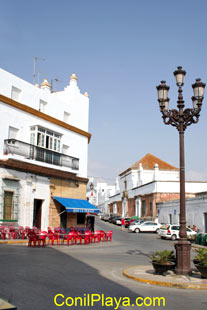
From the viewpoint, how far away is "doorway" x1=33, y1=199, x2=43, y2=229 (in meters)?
24.1

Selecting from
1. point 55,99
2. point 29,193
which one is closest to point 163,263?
point 29,193

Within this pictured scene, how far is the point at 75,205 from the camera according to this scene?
2577 cm

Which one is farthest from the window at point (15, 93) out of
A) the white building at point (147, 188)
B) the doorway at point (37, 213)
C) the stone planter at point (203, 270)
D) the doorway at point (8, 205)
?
the white building at point (147, 188)

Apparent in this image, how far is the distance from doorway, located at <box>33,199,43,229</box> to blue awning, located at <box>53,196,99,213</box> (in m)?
1.25

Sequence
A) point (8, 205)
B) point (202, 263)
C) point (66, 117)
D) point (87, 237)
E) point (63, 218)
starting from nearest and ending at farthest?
point (202, 263) < point (8, 205) < point (87, 237) < point (63, 218) < point (66, 117)

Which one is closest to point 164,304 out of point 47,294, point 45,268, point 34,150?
point 47,294

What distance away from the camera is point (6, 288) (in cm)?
785

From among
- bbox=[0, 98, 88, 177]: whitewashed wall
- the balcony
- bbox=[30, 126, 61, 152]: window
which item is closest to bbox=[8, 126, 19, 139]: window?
bbox=[0, 98, 88, 177]: whitewashed wall

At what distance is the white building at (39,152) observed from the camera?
71.8ft

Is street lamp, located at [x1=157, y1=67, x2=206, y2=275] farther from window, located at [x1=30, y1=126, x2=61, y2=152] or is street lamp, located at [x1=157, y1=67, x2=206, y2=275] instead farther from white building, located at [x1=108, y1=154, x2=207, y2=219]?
white building, located at [x1=108, y1=154, x2=207, y2=219]

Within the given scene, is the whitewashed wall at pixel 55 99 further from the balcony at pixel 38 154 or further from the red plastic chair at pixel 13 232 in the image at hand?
the red plastic chair at pixel 13 232

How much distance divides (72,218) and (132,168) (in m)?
37.0

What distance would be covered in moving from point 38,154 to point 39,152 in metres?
0.18

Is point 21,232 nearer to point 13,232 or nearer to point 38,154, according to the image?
point 13,232
